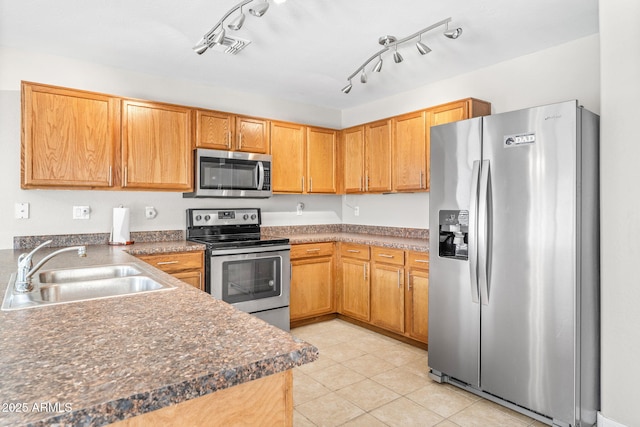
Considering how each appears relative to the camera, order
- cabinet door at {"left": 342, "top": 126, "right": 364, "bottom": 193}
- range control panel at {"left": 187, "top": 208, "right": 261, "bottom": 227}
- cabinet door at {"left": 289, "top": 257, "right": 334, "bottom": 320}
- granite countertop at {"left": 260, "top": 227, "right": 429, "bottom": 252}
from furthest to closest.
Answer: cabinet door at {"left": 342, "top": 126, "right": 364, "bottom": 193} < cabinet door at {"left": 289, "top": 257, "right": 334, "bottom": 320} < range control panel at {"left": 187, "top": 208, "right": 261, "bottom": 227} < granite countertop at {"left": 260, "top": 227, "right": 429, "bottom": 252}

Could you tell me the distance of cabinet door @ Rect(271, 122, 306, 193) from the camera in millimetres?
3996

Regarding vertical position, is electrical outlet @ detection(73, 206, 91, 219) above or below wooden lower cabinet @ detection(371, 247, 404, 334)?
above

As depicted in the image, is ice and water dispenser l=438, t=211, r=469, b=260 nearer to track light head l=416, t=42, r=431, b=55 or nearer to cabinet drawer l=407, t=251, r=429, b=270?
cabinet drawer l=407, t=251, r=429, b=270

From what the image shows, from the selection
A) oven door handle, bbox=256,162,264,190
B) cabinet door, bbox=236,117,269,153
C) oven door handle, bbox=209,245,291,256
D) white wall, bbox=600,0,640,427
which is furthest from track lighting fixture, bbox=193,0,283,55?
white wall, bbox=600,0,640,427

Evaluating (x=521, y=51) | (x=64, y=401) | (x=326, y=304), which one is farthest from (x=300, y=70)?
(x=64, y=401)

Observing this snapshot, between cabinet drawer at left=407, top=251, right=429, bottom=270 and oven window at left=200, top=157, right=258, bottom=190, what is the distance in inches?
63.1

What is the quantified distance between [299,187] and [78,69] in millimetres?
2218

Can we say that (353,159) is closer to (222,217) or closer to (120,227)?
(222,217)

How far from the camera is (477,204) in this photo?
7.98ft

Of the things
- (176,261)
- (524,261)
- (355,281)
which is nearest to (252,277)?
(176,261)

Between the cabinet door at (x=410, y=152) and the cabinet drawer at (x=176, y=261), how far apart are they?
195cm

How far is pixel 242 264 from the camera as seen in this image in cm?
335

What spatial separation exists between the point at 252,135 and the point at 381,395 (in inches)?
101

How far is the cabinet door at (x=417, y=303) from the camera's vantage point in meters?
3.22
